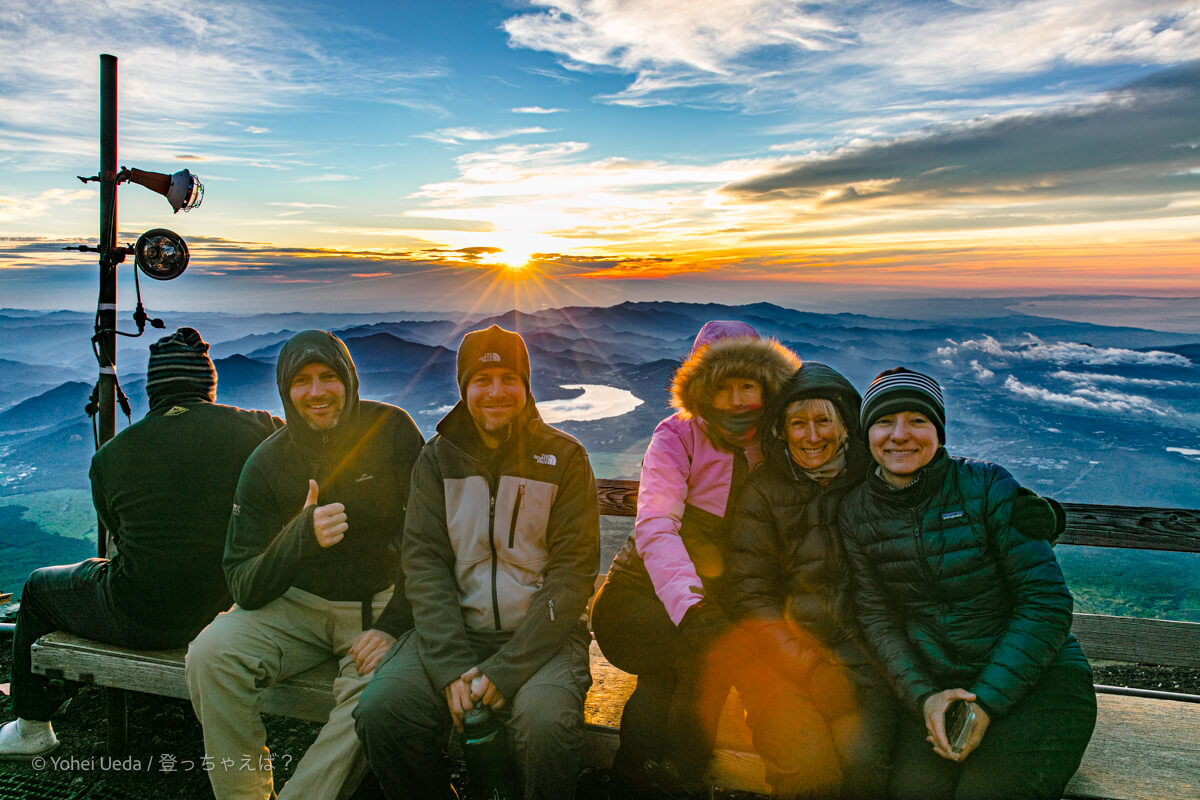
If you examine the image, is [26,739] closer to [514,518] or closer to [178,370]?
[178,370]

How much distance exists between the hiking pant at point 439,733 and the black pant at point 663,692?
0.71 ft

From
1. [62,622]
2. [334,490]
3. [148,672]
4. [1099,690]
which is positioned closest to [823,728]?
[1099,690]

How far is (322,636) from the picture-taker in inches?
126

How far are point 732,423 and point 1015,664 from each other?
1358 millimetres

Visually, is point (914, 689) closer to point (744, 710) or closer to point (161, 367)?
point (744, 710)

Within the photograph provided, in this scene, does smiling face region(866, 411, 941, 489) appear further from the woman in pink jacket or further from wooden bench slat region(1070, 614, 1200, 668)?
wooden bench slat region(1070, 614, 1200, 668)

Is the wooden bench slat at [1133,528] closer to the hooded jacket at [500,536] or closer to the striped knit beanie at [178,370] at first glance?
→ the hooded jacket at [500,536]

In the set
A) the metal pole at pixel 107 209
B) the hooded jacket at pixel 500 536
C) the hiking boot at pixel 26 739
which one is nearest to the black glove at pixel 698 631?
the hooded jacket at pixel 500 536

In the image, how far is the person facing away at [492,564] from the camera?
2572 millimetres

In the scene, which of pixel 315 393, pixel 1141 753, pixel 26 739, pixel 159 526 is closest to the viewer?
pixel 1141 753

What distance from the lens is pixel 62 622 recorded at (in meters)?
3.48

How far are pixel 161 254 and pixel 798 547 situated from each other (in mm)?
4502

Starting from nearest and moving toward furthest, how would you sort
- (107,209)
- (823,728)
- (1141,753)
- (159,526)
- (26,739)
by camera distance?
(823,728) < (1141,753) < (159,526) < (26,739) < (107,209)

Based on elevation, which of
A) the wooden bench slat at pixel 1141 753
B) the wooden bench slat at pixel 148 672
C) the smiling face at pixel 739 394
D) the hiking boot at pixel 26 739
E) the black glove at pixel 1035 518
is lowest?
the hiking boot at pixel 26 739
